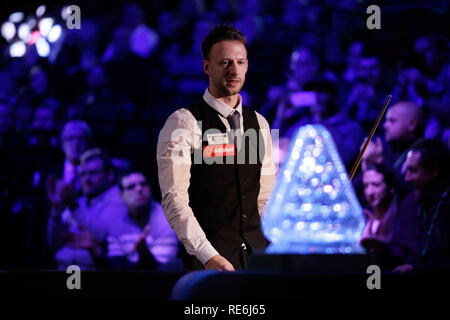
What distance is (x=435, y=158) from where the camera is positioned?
12.0 feet

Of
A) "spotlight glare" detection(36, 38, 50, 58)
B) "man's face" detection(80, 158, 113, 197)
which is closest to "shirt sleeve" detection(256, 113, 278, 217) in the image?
"man's face" detection(80, 158, 113, 197)

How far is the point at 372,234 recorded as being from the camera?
12.3ft

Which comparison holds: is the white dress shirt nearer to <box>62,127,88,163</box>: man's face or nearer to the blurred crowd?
the blurred crowd

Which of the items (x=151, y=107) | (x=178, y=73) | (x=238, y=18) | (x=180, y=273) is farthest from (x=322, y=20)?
(x=180, y=273)

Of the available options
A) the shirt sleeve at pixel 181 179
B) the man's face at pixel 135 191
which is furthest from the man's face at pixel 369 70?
the shirt sleeve at pixel 181 179

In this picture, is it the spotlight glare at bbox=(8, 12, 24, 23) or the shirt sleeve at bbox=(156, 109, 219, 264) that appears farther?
the spotlight glare at bbox=(8, 12, 24, 23)

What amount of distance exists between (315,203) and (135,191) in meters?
3.11

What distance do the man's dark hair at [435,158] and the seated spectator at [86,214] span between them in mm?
2119

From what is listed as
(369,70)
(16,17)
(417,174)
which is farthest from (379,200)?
(16,17)

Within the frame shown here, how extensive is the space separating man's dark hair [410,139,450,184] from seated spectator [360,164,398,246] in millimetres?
249

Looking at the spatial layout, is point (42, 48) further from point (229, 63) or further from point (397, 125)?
point (229, 63)

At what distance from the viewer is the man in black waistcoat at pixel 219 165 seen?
2.11 metres

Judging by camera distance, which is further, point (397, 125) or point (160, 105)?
point (160, 105)

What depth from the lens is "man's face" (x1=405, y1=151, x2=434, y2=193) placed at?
145 inches
